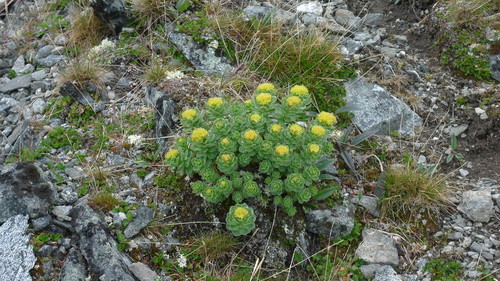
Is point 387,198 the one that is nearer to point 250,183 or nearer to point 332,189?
point 332,189

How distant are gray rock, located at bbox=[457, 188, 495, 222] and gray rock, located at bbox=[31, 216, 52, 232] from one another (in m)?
2.91

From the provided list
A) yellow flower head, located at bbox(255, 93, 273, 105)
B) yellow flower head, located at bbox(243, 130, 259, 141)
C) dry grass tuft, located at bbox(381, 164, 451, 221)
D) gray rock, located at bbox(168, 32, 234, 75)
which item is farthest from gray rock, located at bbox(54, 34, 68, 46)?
dry grass tuft, located at bbox(381, 164, 451, 221)

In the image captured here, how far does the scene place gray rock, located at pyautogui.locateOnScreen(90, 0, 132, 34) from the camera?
205 inches

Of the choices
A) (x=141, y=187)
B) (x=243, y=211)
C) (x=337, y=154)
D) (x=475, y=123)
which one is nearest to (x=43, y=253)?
(x=141, y=187)

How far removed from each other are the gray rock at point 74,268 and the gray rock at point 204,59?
225 cm

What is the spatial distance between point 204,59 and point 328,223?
84.5 inches

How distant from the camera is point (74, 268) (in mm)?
2994

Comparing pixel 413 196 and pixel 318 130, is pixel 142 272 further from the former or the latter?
pixel 413 196

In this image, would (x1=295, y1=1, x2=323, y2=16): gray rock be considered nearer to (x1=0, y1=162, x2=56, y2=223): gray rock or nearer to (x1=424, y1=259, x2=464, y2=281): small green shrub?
(x1=424, y1=259, x2=464, y2=281): small green shrub

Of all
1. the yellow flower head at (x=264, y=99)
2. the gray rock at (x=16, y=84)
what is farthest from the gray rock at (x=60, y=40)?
the yellow flower head at (x=264, y=99)

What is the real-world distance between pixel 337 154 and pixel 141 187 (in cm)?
156

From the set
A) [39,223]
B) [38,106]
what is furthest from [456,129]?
[38,106]

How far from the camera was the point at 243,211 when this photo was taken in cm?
303

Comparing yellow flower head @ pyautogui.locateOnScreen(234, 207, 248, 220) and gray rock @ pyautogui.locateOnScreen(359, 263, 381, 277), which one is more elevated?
yellow flower head @ pyautogui.locateOnScreen(234, 207, 248, 220)
